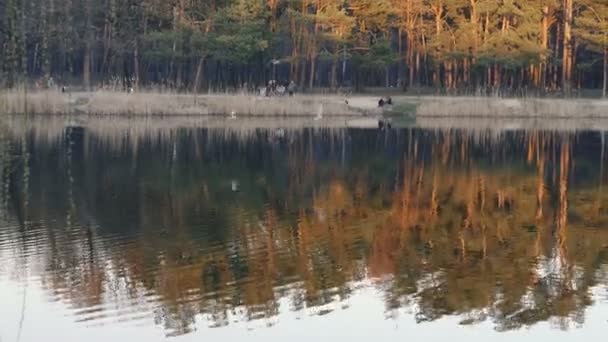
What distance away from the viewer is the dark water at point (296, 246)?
32.5 ft

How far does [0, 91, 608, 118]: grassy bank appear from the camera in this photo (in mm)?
36281

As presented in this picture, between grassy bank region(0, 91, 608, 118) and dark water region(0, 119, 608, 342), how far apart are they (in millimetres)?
11244

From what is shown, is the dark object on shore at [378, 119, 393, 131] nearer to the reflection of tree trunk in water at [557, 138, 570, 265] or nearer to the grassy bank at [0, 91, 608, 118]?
the grassy bank at [0, 91, 608, 118]

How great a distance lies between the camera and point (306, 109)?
3862cm

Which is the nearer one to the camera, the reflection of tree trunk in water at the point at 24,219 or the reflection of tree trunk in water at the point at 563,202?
the reflection of tree trunk in water at the point at 24,219

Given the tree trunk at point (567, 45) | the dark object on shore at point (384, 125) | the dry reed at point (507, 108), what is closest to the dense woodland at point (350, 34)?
the tree trunk at point (567, 45)

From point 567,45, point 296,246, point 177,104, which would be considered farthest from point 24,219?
point 567,45

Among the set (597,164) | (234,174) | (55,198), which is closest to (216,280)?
(55,198)

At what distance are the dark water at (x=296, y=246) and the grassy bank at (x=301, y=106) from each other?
1124 centimetres

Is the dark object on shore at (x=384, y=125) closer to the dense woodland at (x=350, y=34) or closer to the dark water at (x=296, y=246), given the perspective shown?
the dense woodland at (x=350, y=34)

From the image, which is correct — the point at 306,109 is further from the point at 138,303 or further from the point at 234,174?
the point at 138,303

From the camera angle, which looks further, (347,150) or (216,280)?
(347,150)

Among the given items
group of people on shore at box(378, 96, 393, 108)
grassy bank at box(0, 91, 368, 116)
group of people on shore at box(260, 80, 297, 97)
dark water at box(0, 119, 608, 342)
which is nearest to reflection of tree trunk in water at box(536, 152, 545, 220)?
dark water at box(0, 119, 608, 342)

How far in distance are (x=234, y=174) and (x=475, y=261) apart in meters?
9.41
